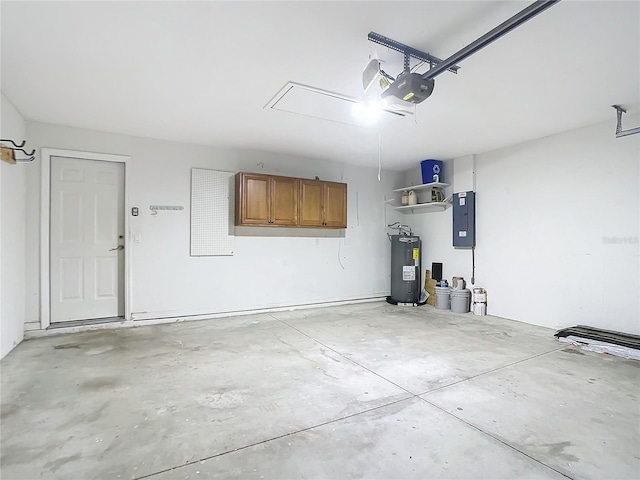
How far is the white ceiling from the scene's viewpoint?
2215 millimetres

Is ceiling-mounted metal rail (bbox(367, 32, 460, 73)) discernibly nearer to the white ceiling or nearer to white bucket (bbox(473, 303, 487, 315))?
the white ceiling

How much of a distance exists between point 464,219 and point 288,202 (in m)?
3.12

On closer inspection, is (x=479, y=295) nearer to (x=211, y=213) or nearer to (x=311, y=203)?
(x=311, y=203)

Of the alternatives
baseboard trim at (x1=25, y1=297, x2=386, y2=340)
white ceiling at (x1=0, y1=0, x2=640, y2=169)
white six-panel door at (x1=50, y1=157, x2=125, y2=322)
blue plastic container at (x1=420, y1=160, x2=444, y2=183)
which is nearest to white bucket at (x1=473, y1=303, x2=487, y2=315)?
baseboard trim at (x1=25, y1=297, x2=386, y2=340)

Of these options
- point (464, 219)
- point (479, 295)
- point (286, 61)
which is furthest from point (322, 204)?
→ point (286, 61)

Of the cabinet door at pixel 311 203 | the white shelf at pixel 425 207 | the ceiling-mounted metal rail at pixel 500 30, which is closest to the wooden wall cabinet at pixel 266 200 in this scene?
the cabinet door at pixel 311 203

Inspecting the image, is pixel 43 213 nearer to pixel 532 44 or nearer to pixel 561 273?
pixel 532 44

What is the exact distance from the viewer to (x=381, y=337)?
14.0ft

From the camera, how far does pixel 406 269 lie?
638 cm

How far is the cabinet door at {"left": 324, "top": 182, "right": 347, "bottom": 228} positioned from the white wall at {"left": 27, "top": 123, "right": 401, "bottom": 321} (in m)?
0.44

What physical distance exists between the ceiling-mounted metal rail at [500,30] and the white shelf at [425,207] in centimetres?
390

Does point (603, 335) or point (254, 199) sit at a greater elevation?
point (254, 199)

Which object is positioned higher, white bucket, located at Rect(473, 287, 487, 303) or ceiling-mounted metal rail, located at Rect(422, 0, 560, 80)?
ceiling-mounted metal rail, located at Rect(422, 0, 560, 80)

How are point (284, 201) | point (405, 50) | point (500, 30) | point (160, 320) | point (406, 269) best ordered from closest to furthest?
point (500, 30) → point (405, 50) → point (160, 320) → point (284, 201) → point (406, 269)
